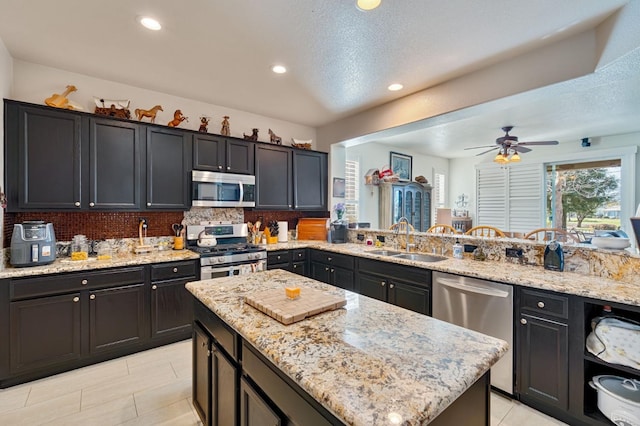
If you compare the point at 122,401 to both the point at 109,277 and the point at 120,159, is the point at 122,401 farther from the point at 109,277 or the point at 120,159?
the point at 120,159

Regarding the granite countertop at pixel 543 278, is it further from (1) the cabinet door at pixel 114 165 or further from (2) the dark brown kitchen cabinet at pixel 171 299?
(1) the cabinet door at pixel 114 165

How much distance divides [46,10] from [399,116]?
10.5 feet

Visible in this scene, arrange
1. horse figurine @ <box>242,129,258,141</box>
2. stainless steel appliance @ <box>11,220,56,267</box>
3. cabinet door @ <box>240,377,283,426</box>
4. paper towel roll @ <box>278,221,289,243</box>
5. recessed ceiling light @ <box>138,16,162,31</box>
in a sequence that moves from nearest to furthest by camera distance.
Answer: cabinet door @ <box>240,377,283,426</box> < recessed ceiling light @ <box>138,16,162,31</box> < stainless steel appliance @ <box>11,220,56,267</box> < horse figurine @ <box>242,129,258,141</box> < paper towel roll @ <box>278,221,289,243</box>

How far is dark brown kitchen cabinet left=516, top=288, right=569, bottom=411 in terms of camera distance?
191 centimetres

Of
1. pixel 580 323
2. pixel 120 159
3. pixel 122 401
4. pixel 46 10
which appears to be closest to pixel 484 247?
pixel 580 323

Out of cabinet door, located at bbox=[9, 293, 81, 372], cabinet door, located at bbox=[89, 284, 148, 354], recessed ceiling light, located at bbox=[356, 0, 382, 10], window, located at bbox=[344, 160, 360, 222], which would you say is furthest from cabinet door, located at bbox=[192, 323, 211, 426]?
window, located at bbox=[344, 160, 360, 222]

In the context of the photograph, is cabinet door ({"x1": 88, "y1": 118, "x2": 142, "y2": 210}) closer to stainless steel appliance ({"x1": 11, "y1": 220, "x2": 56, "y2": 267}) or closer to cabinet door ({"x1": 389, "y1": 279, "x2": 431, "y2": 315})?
stainless steel appliance ({"x1": 11, "y1": 220, "x2": 56, "y2": 267})

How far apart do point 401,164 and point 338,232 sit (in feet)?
9.79

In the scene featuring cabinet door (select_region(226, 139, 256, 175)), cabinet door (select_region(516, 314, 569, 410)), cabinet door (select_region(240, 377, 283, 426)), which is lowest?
cabinet door (select_region(516, 314, 569, 410))

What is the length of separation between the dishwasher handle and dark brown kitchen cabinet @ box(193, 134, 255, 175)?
8.72ft

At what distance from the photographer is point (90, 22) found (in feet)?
7.00

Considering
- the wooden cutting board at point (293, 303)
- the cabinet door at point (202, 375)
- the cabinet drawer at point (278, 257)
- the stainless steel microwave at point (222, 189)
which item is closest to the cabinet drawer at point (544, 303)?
the wooden cutting board at point (293, 303)

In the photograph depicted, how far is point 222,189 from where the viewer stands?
11.8 ft

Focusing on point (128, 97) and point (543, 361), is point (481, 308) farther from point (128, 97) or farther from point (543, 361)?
point (128, 97)
